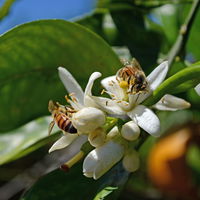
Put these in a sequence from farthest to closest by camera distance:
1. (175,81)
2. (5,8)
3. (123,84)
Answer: (5,8), (123,84), (175,81)

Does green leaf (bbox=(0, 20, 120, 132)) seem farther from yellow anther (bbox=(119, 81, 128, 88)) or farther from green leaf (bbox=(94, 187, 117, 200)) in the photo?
green leaf (bbox=(94, 187, 117, 200))

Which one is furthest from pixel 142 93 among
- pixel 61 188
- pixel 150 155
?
pixel 150 155

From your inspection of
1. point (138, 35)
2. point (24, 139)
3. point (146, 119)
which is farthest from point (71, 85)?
point (138, 35)

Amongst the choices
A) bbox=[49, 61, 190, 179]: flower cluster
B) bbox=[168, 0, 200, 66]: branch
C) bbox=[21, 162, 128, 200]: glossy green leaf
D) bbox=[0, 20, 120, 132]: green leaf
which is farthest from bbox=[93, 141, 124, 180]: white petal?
bbox=[168, 0, 200, 66]: branch

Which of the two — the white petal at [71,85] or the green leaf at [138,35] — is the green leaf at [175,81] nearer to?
the white petal at [71,85]

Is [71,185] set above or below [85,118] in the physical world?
below

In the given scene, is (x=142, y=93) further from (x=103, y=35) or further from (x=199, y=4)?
(x=103, y=35)

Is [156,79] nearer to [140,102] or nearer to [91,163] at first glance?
[140,102]

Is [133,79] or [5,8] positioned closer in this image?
[133,79]
